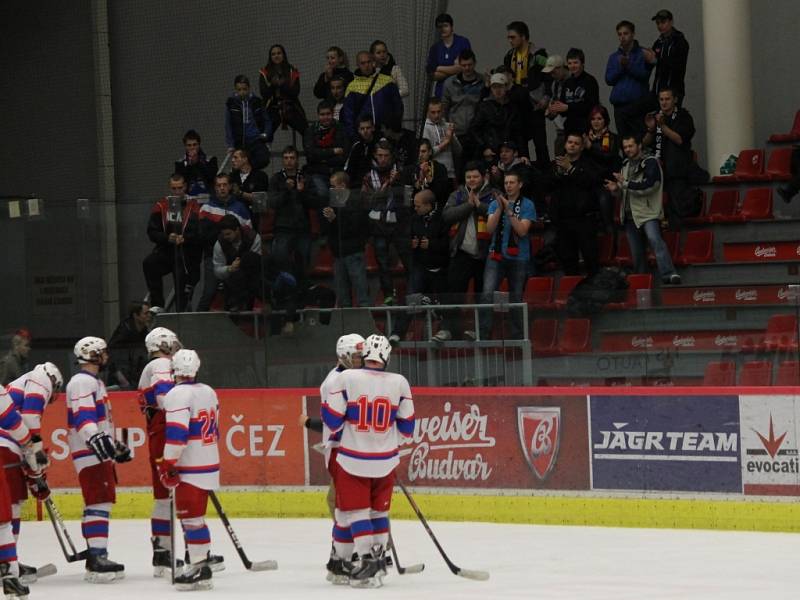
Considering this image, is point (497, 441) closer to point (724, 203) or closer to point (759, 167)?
point (724, 203)

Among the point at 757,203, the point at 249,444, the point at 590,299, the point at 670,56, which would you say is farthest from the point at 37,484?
the point at 757,203

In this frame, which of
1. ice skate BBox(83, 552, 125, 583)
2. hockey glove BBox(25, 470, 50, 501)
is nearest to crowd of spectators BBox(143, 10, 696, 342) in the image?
ice skate BBox(83, 552, 125, 583)

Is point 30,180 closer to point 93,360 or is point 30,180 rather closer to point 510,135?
point 510,135

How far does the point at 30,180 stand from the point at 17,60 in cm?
146

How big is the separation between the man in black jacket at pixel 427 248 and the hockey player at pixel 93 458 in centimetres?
318

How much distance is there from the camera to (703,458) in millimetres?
10266

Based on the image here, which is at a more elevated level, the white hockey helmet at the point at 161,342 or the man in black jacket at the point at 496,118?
the man in black jacket at the point at 496,118

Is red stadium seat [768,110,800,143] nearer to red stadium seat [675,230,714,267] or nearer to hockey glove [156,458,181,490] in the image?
red stadium seat [675,230,714,267]

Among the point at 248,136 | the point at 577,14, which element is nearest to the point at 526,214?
the point at 248,136

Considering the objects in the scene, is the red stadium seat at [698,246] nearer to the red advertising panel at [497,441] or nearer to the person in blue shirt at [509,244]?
the person in blue shirt at [509,244]

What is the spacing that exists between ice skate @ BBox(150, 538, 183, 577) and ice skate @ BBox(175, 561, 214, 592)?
0.60 metres

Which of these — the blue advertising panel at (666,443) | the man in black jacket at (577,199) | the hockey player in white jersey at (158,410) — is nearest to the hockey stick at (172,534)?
the hockey player in white jersey at (158,410)

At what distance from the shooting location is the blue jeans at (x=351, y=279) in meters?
11.6

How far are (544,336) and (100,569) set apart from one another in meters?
3.58
